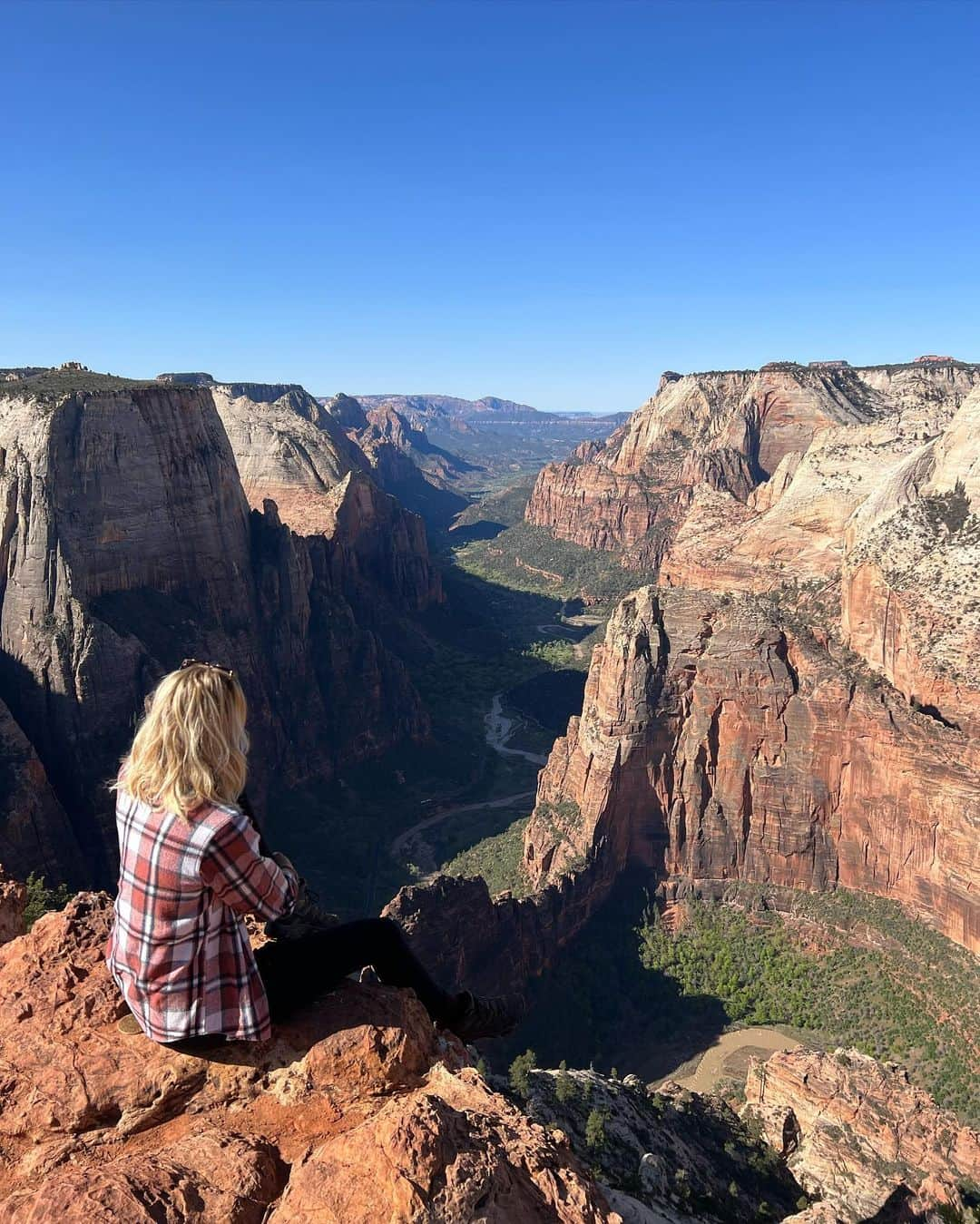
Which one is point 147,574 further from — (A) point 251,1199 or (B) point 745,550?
(A) point 251,1199

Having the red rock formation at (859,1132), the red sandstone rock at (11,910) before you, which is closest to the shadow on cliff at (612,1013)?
the red rock formation at (859,1132)

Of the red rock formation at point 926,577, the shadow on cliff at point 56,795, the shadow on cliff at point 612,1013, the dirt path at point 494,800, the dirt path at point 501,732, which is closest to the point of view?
the shadow on cliff at point 612,1013

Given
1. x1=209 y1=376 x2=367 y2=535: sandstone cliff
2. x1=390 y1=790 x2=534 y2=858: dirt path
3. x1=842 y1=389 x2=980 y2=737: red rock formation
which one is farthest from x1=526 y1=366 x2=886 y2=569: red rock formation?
x1=842 y1=389 x2=980 y2=737: red rock formation

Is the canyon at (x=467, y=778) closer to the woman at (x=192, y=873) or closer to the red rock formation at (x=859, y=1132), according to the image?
the red rock formation at (x=859, y=1132)

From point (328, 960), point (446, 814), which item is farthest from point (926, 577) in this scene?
point (328, 960)

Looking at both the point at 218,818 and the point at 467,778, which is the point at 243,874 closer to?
the point at 218,818

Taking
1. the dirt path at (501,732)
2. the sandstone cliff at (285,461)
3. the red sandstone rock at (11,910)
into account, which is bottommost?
the dirt path at (501,732)
